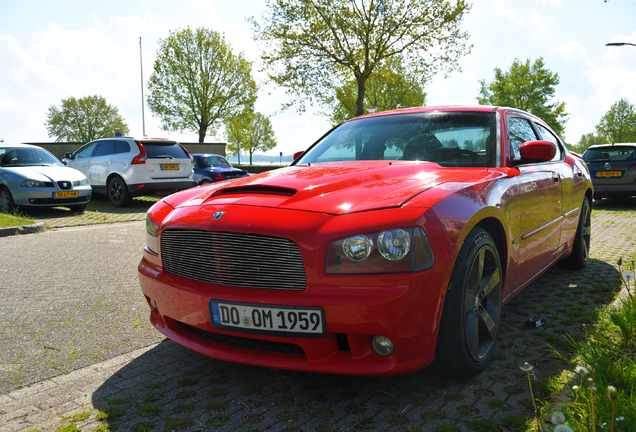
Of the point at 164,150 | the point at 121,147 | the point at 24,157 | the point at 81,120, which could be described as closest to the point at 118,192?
the point at 121,147

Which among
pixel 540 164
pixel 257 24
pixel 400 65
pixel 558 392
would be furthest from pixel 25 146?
pixel 400 65

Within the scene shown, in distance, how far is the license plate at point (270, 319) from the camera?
2275 millimetres

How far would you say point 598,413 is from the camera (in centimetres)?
190

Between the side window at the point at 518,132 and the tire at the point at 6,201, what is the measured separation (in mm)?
10588

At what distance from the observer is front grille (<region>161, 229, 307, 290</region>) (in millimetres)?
2346

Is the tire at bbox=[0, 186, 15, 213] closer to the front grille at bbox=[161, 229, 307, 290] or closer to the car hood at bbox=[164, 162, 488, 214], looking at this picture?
the car hood at bbox=[164, 162, 488, 214]

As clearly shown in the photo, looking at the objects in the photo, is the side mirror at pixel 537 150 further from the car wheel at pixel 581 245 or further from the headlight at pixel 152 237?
the headlight at pixel 152 237

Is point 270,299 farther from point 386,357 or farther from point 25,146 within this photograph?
point 25,146

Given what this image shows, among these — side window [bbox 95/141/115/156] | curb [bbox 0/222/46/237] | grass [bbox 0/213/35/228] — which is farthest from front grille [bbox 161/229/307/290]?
side window [bbox 95/141/115/156]

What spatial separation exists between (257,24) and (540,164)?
24860 mm

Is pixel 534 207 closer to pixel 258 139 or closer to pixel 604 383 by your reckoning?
pixel 604 383

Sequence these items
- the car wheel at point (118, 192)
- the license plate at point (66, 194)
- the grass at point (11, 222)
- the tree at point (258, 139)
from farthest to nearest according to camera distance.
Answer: the tree at point (258, 139) < the car wheel at point (118, 192) < the license plate at point (66, 194) < the grass at point (11, 222)

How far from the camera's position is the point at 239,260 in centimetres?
245

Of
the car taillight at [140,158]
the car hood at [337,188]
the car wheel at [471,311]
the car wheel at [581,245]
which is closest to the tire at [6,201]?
the car taillight at [140,158]
